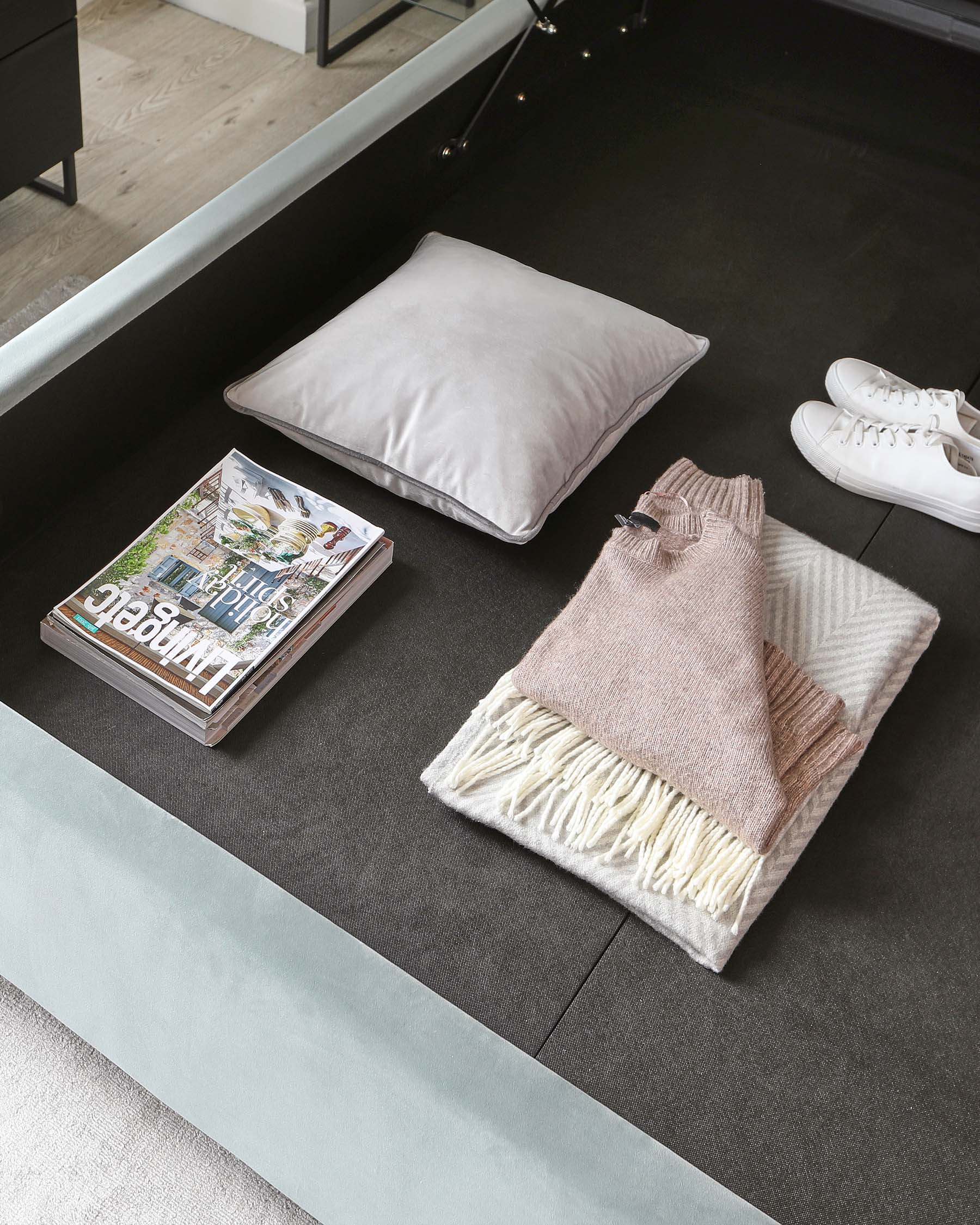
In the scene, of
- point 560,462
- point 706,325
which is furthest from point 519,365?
point 706,325

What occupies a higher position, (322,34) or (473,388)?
(473,388)

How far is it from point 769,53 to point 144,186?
1.29 meters

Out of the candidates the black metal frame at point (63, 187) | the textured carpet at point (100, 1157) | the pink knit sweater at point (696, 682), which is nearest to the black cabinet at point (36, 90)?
the black metal frame at point (63, 187)

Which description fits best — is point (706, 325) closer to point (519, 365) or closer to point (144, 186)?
point (519, 365)

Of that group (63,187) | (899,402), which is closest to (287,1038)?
(899,402)

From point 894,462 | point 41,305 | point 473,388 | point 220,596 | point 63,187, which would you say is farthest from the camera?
point 63,187

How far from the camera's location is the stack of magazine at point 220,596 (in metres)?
1.24

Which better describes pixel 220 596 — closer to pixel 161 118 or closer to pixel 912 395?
pixel 912 395

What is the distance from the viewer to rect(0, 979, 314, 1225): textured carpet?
1229 mm

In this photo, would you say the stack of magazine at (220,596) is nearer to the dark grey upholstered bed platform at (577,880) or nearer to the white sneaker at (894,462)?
the dark grey upholstered bed platform at (577,880)

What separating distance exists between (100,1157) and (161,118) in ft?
7.28

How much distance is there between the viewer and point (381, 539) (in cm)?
139

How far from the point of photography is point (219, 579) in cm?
133

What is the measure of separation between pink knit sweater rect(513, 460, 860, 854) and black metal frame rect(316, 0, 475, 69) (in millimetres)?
1993
